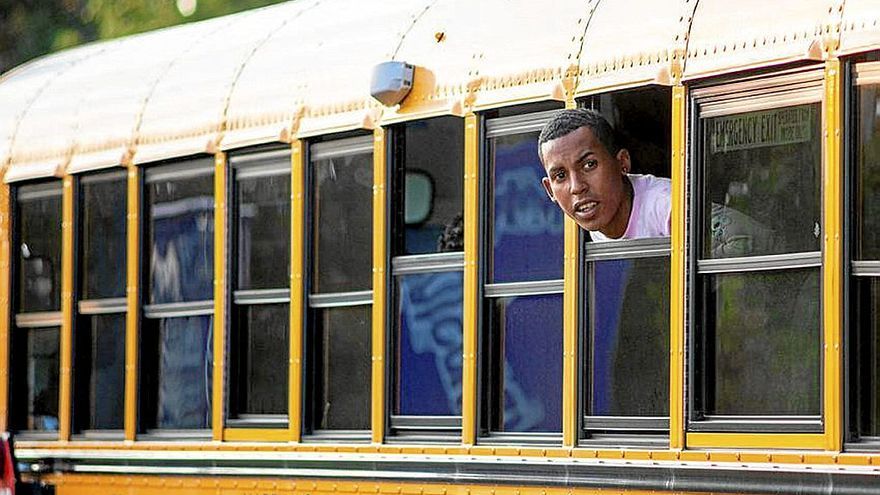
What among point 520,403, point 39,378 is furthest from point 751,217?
point 39,378

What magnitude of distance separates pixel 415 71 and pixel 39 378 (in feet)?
9.10

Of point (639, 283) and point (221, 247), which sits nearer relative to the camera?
point (639, 283)

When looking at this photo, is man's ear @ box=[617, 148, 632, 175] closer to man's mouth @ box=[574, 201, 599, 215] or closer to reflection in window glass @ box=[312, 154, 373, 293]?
man's mouth @ box=[574, 201, 599, 215]

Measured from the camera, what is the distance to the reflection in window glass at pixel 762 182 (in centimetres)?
534

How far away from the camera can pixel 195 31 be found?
332 inches

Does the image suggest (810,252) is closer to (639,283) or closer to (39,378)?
(639,283)

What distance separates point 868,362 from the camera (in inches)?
202

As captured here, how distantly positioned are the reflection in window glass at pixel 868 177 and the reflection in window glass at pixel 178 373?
121 inches

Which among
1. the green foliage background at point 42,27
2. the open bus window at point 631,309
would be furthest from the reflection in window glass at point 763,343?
the green foliage background at point 42,27

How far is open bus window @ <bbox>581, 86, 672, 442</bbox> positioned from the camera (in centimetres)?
580

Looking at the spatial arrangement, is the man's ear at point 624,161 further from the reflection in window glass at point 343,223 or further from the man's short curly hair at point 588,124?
the reflection in window glass at point 343,223

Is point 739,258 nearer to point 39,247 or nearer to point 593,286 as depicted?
point 593,286

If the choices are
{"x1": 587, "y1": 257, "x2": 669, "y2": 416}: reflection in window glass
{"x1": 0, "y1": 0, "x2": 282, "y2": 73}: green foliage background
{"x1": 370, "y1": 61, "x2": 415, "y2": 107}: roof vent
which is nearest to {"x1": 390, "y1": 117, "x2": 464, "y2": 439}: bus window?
{"x1": 370, "y1": 61, "x2": 415, "y2": 107}: roof vent

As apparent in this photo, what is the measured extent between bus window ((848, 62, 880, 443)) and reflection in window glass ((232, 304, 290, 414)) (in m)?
2.57
